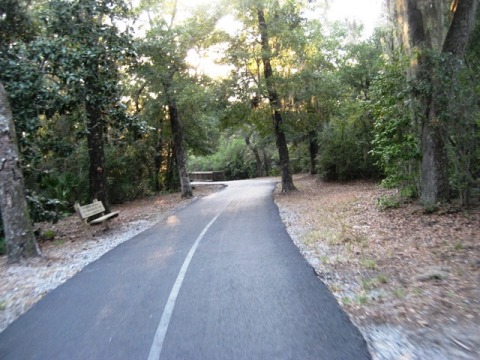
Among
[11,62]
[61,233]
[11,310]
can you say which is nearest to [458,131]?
[11,310]

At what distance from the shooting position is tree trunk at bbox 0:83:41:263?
912 cm

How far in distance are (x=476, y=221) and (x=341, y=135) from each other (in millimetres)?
13625

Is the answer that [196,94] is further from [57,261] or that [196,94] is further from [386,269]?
[386,269]

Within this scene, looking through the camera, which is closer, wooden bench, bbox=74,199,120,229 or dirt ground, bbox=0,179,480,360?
dirt ground, bbox=0,179,480,360

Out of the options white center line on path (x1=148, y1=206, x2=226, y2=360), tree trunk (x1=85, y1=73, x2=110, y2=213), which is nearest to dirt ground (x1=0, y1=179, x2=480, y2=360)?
tree trunk (x1=85, y1=73, x2=110, y2=213)

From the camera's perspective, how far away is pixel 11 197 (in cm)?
915

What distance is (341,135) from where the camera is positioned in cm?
2173

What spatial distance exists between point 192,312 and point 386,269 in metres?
3.27

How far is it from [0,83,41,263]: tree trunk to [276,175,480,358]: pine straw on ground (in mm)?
6320

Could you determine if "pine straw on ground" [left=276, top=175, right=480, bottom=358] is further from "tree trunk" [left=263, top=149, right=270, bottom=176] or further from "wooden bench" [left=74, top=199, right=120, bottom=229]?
"tree trunk" [left=263, top=149, right=270, bottom=176]

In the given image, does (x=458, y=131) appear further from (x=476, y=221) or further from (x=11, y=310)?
(x=11, y=310)

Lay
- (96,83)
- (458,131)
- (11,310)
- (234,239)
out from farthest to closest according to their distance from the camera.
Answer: (96,83) < (234,239) < (458,131) < (11,310)

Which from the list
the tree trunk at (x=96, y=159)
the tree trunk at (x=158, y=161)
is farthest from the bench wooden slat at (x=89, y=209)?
the tree trunk at (x=158, y=161)

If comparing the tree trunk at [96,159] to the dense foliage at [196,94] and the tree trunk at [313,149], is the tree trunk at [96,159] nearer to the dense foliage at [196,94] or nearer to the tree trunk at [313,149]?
the dense foliage at [196,94]
